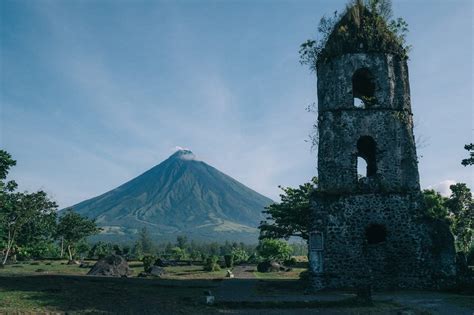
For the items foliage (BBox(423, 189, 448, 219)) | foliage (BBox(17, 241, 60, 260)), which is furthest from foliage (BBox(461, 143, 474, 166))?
foliage (BBox(17, 241, 60, 260))

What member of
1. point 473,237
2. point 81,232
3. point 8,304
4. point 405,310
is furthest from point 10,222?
point 473,237

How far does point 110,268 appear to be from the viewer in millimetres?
24281

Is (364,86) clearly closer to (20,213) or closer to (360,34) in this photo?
(360,34)

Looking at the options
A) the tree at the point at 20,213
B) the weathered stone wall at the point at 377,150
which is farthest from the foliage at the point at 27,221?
the weathered stone wall at the point at 377,150

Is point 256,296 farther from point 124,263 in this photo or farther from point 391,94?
point 124,263

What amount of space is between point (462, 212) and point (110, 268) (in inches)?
1272

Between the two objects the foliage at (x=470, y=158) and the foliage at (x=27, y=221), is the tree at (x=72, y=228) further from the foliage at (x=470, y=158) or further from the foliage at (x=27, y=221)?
the foliage at (x=470, y=158)

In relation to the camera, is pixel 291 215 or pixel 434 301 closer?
pixel 434 301

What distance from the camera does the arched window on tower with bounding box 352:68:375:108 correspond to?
59.9ft

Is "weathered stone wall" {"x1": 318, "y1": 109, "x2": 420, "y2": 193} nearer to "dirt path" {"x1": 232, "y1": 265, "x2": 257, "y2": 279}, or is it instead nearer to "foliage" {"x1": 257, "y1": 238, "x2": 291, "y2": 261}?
"dirt path" {"x1": 232, "y1": 265, "x2": 257, "y2": 279}

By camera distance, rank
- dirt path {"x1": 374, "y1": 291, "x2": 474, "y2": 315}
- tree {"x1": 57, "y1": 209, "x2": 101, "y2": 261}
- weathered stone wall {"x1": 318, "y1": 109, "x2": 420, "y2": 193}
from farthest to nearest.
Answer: tree {"x1": 57, "y1": 209, "x2": 101, "y2": 261}
weathered stone wall {"x1": 318, "y1": 109, "x2": 420, "y2": 193}
dirt path {"x1": 374, "y1": 291, "x2": 474, "y2": 315}

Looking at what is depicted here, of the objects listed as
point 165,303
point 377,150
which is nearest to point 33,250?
point 165,303

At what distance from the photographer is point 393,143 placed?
17.4 m

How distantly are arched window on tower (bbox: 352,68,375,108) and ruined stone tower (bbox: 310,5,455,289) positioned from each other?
10cm
